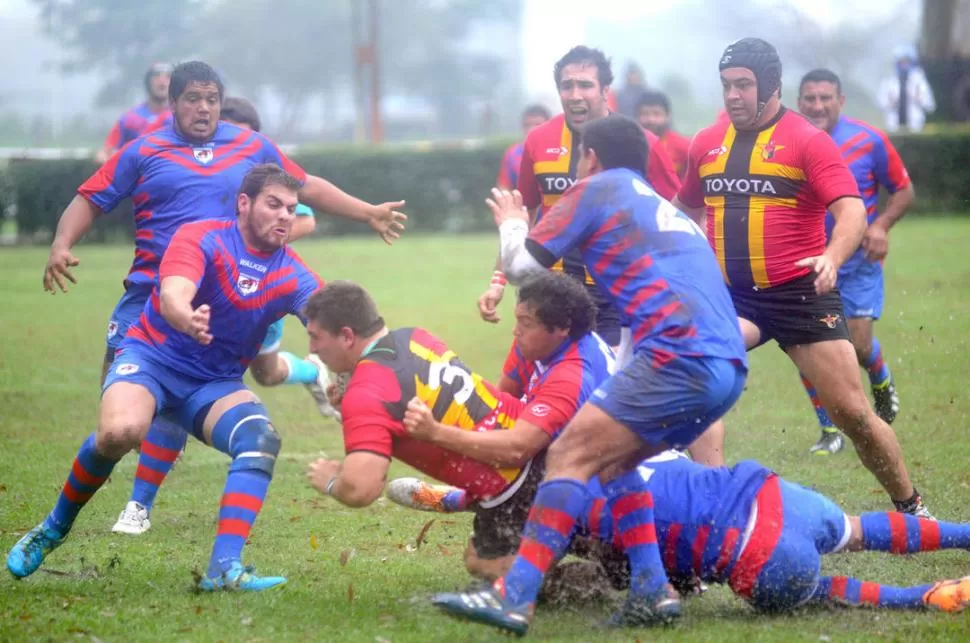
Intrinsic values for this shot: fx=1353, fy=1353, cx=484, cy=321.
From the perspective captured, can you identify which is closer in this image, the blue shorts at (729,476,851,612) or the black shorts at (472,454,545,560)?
the blue shorts at (729,476,851,612)

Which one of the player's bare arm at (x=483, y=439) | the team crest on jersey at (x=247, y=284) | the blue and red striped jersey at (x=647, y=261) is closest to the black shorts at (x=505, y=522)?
the player's bare arm at (x=483, y=439)

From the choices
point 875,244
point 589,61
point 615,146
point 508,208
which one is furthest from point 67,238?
point 875,244

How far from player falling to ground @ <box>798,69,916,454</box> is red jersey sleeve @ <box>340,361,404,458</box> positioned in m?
4.42

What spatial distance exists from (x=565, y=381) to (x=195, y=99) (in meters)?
2.99

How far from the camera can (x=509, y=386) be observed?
6.66 metres

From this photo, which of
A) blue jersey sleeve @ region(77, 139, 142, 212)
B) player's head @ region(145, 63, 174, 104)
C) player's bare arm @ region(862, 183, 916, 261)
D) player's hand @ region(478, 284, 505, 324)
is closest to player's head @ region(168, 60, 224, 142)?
blue jersey sleeve @ region(77, 139, 142, 212)

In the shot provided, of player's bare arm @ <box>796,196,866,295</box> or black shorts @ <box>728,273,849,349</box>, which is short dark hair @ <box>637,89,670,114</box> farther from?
player's bare arm @ <box>796,196,866,295</box>

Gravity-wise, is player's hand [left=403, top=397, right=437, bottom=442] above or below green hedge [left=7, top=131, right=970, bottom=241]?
above

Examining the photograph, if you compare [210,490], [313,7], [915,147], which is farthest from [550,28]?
[210,490]

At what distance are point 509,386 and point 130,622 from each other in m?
2.20

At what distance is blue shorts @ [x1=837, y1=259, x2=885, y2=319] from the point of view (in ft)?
29.7

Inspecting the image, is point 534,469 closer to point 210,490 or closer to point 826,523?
point 826,523

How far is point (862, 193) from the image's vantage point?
906cm

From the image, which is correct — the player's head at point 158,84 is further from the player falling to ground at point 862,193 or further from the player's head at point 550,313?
the player's head at point 550,313
